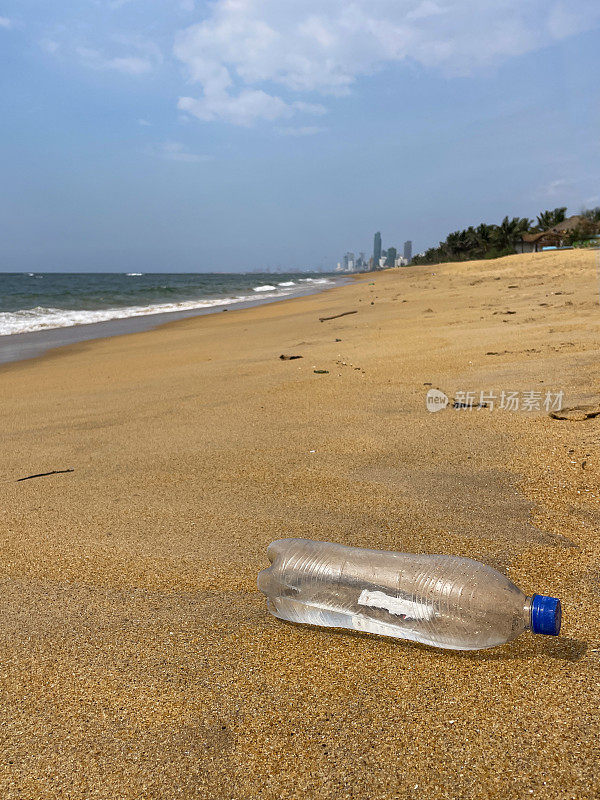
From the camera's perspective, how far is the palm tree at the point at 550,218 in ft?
161

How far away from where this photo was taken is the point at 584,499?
1661 millimetres

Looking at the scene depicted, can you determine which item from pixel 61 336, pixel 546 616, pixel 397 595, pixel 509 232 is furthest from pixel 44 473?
pixel 509 232

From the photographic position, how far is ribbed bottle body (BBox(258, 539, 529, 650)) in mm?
1115

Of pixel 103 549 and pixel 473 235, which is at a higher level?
pixel 473 235

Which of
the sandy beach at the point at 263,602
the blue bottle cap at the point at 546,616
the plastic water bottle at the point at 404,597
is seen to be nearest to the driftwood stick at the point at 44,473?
the sandy beach at the point at 263,602

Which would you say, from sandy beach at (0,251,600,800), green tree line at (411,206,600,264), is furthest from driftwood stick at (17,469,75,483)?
green tree line at (411,206,600,264)

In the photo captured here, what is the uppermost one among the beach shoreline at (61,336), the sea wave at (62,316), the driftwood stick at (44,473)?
the sea wave at (62,316)

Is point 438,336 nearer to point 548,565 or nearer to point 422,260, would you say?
point 548,565

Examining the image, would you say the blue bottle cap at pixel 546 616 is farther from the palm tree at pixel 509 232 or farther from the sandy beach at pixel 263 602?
the palm tree at pixel 509 232

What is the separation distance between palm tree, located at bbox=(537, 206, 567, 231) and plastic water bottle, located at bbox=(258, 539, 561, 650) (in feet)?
180

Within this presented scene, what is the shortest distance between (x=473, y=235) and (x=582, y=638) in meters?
57.1

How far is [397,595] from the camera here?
4.08 feet

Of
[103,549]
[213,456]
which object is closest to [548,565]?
[103,549]

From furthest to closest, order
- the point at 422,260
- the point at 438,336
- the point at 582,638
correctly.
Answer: the point at 422,260
the point at 438,336
the point at 582,638
